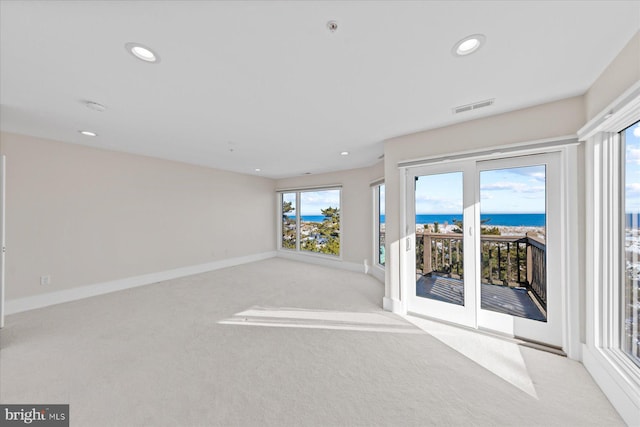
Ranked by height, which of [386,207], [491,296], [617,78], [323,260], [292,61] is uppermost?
[292,61]

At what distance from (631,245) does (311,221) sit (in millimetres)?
5221

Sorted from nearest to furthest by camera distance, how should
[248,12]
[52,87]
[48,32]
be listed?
1. [248,12]
2. [48,32]
3. [52,87]

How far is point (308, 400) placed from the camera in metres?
1.55

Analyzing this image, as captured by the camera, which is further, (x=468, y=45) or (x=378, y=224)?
(x=378, y=224)

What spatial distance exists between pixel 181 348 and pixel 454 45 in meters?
3.24

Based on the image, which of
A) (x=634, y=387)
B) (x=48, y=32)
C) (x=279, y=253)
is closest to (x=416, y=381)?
(x=634, y=387)

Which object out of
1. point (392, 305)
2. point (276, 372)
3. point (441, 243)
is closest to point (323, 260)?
point (392, 305)

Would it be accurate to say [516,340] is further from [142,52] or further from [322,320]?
[142,52]

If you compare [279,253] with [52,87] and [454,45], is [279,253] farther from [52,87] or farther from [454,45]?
[454,45]

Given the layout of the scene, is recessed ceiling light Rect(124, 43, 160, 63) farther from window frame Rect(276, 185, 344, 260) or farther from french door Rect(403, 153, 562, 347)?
window frame Rect(276, 185, 344, 260)

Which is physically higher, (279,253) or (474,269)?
(474,269)

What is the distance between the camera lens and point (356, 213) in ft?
16.5

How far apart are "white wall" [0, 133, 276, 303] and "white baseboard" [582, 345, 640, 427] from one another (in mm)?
5723

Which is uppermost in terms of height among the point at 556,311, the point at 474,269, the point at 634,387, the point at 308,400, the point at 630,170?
the point at 630,170
